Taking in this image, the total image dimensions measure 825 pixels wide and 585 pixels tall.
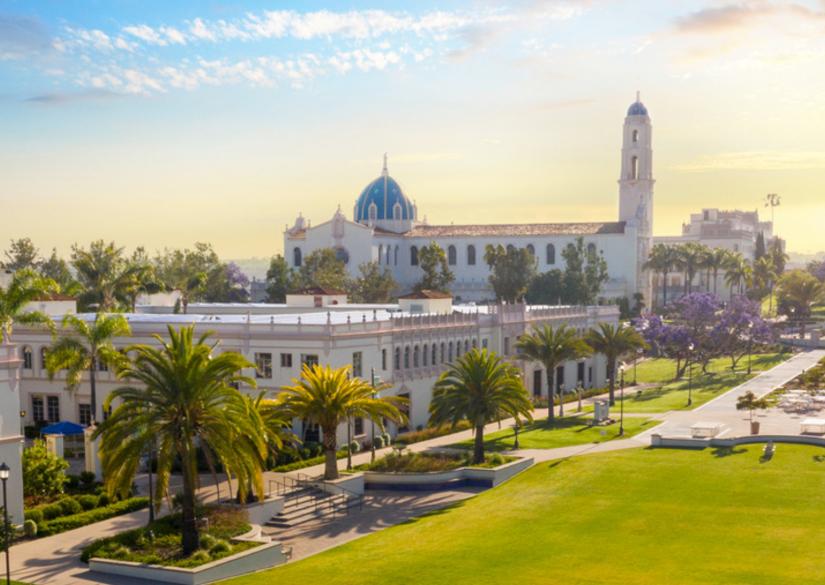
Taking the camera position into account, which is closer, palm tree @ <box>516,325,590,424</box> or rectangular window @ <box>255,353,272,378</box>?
rectangular window @ <box>255,353,272,378</box>

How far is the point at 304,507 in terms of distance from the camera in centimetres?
4628

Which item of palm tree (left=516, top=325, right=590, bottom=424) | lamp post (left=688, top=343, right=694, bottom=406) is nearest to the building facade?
palm tree (left=516, top=325, right=590, bottom=424)

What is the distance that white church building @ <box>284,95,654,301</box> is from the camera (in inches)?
5960

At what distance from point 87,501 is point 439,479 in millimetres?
16247

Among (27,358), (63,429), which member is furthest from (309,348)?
(27,358)

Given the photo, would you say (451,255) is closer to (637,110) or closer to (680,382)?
(637,110)

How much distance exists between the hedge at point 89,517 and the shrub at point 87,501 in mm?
512

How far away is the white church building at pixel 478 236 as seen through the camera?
151375 mm

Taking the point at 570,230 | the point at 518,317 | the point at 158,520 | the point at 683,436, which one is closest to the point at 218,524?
the point at 158,520

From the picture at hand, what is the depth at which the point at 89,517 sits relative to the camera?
139 feet

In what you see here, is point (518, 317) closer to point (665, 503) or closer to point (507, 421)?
point (507, 421)

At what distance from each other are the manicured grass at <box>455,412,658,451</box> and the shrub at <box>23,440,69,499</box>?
22.9m

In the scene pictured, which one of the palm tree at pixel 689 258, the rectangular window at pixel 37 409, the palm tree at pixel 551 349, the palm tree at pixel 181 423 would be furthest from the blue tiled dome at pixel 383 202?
the palm tree at pixel 181 423

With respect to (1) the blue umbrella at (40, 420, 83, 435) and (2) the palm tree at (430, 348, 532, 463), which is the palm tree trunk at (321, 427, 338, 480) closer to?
(2) the palm tree at (430, 348, 532, 463)
